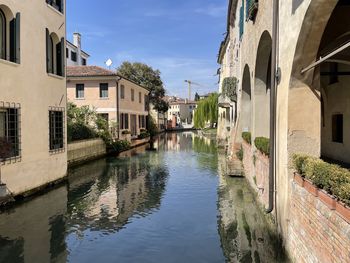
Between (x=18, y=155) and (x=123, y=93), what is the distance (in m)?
21.3

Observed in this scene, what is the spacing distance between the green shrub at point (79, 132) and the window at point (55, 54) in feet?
23.2

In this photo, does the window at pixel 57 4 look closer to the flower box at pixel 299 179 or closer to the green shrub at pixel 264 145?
the green shrub at pixel 264 145

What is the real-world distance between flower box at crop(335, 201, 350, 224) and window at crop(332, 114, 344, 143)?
26.9ft

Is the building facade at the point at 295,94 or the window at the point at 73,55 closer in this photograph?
the building facade at the point at 295,94

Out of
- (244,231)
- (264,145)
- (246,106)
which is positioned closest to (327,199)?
(244,231)

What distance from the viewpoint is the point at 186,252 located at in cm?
780

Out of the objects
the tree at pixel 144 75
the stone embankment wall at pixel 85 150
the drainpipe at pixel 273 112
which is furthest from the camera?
the tree at pixel 144 75

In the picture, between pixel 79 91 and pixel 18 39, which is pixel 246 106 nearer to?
pixel 18 39

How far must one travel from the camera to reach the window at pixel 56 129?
14711 mm

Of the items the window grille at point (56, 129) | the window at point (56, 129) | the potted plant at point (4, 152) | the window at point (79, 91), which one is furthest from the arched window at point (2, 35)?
the window at point (79, 91)

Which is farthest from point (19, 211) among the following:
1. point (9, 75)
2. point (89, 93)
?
point (89, 93)

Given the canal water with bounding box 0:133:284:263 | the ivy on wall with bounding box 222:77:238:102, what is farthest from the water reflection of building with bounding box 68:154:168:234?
the ivy on wall with bounding box 222:77:238:102

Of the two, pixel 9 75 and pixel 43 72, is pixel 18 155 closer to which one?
pixel 9 75

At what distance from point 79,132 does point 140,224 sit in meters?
14.7
